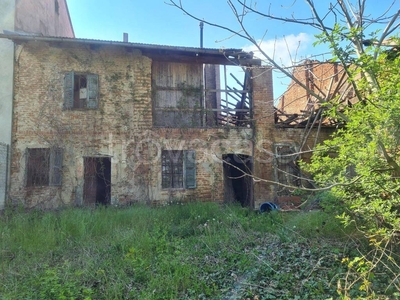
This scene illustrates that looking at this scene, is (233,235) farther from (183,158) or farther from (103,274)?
(183,158)

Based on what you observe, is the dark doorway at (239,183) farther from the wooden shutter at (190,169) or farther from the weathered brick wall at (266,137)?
the wooden shutter at (190,169)

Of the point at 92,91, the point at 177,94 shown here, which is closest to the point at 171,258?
the point at 177,94

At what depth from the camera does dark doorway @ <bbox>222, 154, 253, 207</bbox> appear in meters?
11.2

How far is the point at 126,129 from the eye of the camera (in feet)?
34.3

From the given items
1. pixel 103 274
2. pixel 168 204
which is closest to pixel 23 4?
pixel 168 204

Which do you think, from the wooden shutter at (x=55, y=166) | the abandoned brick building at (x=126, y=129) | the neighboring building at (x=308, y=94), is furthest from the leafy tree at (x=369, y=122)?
the wooden shutter at (x=55, y=166)

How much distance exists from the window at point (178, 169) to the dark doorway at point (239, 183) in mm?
1399

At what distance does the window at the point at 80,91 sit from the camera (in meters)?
10.4

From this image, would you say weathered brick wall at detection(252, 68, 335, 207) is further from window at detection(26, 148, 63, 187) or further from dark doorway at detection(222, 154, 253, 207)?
window at detection(26, 148, 63, 187)

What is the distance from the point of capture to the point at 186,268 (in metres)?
4.95

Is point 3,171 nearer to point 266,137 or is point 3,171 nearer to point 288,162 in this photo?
point 266,137

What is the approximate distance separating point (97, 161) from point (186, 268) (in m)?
6.69

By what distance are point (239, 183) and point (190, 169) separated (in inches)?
110

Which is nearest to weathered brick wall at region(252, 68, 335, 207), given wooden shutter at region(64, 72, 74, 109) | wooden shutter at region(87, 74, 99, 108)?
wooden shutter at region(87, 74, 99, 108)
